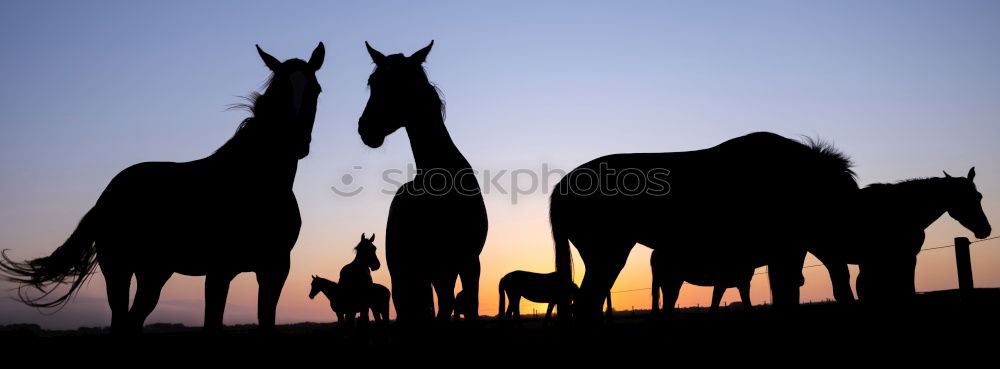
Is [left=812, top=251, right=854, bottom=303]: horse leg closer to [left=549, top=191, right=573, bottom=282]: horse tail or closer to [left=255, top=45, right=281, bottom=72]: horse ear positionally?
[left=549, top=191, right=573, bottom=282]: horse tail

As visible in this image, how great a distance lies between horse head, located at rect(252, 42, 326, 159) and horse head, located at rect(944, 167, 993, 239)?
11.7 m

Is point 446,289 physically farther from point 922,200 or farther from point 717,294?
point 717,294

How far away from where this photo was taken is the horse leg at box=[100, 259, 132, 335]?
7.25 m

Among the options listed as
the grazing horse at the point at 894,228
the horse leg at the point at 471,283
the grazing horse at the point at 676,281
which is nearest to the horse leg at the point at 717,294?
the grazing horse at the point at 676,281

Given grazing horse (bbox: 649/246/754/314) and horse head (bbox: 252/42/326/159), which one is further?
grazing horse (bbox: 649/246/754/314)

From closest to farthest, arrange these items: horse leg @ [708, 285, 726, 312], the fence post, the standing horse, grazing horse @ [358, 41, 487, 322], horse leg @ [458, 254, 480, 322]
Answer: grazing horse @ [358, 41, 487, 322] < horse leg @ [458, 254, 480, 322] < the fence post < horse leg @ [708, 285, 726, 312] < the standing horse

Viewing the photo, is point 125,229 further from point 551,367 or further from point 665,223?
point 665,223

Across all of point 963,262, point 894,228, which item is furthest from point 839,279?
point 963,262

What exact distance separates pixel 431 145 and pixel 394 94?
0.61m

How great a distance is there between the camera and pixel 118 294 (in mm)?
7379

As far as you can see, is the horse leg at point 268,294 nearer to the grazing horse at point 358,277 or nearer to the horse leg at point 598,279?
the horse leg at point 598,279

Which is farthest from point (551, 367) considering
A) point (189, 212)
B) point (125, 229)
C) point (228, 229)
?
point (125, 229)

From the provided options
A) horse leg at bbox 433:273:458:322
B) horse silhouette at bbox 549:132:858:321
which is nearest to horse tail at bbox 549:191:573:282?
horse silhouette at bbox 549:132:858:321

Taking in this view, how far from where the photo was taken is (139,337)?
269 inches
